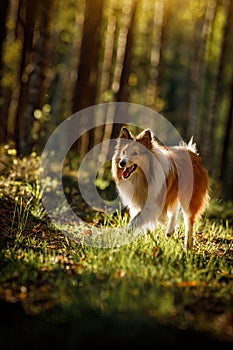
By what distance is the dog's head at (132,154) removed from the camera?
7859 mm

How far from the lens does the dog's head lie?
7.86 m

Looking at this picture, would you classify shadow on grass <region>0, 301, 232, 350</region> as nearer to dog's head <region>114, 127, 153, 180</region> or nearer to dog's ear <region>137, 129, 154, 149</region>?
dog's head <region>114, 127, 153, 180</region>

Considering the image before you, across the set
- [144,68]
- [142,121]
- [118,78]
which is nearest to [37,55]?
[118,78]

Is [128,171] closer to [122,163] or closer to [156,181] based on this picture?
[122,163]

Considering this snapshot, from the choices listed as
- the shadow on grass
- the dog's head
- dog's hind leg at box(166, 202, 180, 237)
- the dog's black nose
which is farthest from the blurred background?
the shadow on grass

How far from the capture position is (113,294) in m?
5.02

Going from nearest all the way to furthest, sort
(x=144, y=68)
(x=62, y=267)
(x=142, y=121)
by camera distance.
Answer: (x=62, y=267) → (x=142, y=121) → (x=144, y=68)

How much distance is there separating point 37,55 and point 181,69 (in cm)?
2883

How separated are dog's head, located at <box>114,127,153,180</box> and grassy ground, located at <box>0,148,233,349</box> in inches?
38.6

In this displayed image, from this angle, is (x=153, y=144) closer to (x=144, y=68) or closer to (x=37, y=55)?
(x=37, y=55)

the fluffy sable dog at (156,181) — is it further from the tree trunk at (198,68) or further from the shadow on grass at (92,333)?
the tree trunk at (198,68)

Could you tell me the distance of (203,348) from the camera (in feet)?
13.7

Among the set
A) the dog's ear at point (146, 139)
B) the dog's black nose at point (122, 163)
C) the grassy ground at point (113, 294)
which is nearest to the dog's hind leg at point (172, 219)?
the grassy ground at point (113, 294)

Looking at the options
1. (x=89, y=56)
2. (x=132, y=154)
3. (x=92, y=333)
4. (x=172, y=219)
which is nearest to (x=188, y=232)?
(x=172, y=219)
